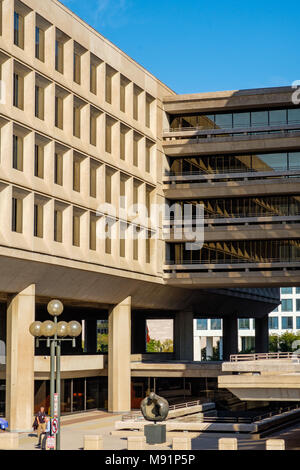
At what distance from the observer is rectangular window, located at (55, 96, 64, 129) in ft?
177

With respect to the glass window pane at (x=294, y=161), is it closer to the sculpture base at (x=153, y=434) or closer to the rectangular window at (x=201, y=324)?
the sculpture base at (x=153, y=434)

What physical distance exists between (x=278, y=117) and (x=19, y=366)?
2976 centimetres

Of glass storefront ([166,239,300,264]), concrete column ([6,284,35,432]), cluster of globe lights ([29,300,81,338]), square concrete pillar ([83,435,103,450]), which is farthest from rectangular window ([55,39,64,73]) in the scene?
square concrete pillar ([83,435,103,450])

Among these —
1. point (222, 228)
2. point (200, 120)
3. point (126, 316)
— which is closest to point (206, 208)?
point (222, 228)

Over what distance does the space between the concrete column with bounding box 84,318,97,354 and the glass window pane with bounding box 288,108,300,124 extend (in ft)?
114

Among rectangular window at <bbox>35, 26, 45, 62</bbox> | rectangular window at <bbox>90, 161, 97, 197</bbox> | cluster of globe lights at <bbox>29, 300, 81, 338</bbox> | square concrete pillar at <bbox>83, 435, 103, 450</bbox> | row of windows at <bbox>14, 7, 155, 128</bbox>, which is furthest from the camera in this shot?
rectangular window at <bbox>90, 161, 97, 197</bbox>

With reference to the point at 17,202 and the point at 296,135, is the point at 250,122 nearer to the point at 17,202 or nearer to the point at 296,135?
the point at 296,135

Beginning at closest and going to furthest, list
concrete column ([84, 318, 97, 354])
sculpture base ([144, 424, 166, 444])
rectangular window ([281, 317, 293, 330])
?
sculpture base ([144, 424, 166, 444]) → concrete column ([84, 318, 97, 354]) → rectangular window ([281, 317, 293, 330])

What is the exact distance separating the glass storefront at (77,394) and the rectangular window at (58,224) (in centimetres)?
1027

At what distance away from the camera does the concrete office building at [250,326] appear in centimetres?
16588

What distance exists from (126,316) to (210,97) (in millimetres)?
18788

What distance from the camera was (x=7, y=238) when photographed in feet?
156

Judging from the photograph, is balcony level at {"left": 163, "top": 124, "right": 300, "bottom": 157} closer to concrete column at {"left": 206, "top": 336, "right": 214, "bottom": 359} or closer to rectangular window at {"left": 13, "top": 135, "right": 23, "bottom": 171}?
rectangular window at {"left": 13, "top": 135, "right": 23, "bottom": 171}

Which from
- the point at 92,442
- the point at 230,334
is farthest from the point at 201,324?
the point at 92,442
